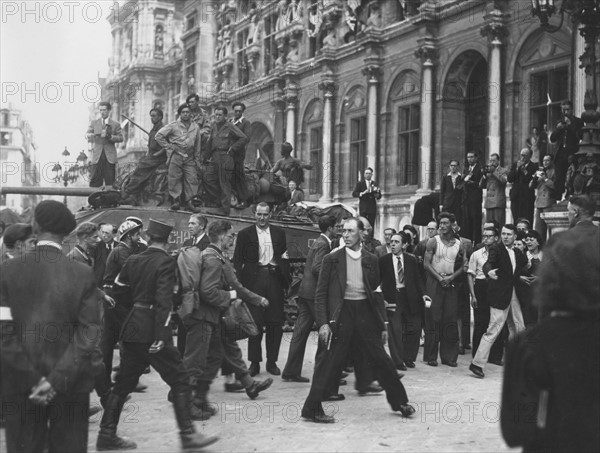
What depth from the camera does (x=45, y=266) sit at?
13.7ft

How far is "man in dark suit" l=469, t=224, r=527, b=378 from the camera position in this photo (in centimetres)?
912

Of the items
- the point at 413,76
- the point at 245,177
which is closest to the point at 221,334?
the point at 245,177

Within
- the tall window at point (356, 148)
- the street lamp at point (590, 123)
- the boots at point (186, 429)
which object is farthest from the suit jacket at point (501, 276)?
the tall window at point (356, 148)

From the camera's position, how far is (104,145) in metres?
15.3

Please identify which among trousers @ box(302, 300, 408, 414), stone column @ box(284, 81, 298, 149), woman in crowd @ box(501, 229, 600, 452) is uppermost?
stone column @ box(284, 81, 298, 149)

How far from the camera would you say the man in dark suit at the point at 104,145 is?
1525 cm

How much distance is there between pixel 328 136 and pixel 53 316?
22620 mm

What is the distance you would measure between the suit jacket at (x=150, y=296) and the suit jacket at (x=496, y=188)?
10341 mm

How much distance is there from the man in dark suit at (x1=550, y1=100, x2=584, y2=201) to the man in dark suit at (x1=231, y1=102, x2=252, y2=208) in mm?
5122

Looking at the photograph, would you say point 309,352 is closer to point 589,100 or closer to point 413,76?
point 589,100

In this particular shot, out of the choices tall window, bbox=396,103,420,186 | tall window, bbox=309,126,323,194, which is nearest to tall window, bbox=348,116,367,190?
tall window, bbox=309,126,323,194

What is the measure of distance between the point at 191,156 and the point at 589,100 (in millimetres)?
6341

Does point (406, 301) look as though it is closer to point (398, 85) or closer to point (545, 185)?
point (545, 185)

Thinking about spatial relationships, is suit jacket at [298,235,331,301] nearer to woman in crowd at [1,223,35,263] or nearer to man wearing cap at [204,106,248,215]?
woman in crowd at [1,223,35,263]
